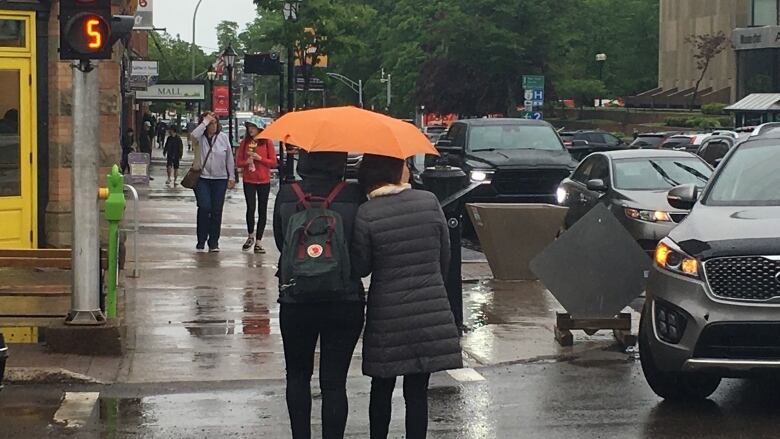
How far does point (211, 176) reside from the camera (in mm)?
16312

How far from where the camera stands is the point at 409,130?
6.36m

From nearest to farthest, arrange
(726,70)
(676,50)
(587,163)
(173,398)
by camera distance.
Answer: (173,398)
(587,163)
(726,70)
(676,50)

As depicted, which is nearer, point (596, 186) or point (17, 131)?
point (17, 131)

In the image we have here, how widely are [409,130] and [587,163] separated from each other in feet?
41.6

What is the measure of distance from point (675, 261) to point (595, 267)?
2.34 m

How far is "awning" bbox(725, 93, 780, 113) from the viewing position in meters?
63.4

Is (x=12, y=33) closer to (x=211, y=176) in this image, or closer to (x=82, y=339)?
(x=211, y=176)

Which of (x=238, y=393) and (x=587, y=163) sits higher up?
(x=587, y=163)

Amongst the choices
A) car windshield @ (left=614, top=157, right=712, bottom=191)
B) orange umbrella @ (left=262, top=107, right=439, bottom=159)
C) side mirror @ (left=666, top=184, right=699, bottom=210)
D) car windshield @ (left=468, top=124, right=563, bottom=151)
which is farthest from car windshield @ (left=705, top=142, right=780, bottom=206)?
car windshield @ (left=468, top=124, right=563, bottom=151)

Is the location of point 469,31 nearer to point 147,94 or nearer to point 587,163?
point 147,94

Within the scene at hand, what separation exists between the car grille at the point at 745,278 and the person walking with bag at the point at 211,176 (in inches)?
370

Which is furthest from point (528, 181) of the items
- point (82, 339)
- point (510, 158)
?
point (82, 339)

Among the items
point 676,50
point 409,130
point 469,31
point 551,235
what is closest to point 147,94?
point 469,31

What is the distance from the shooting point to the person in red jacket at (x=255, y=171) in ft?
54.6
